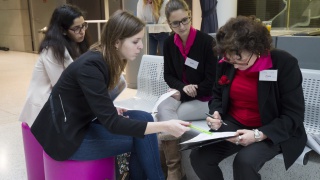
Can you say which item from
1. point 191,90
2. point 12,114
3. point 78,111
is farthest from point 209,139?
point 12,114

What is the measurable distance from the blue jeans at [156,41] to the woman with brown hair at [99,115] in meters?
3.24

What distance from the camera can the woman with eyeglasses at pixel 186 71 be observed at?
7.66ft

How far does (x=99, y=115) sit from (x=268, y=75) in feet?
2.89

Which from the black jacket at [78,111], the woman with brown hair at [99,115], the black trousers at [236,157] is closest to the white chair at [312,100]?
the black trousers at [236,157]

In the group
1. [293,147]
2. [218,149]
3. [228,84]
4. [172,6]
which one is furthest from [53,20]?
[293,147]

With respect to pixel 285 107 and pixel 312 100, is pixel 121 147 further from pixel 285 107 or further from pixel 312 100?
pixel 312 100

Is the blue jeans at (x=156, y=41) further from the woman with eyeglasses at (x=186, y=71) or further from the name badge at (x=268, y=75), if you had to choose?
the name badge at (x=268, y=75)

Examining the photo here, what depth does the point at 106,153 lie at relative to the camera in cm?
175

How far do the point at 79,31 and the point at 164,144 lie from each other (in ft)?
3.29

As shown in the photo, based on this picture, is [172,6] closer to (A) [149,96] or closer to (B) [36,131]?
(A) [149,96]

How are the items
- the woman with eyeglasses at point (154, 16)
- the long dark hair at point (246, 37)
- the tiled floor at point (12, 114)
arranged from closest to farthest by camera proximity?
the long dark hair at point (246, 37) < the tiled floor at point (12, 114) < the woman with eyeglasses at point (154, 16)

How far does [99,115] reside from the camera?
5.07ft

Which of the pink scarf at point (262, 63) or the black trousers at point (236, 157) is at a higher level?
the pink scarf at point (262, 63)

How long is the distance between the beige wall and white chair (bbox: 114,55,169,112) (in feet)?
30.9
